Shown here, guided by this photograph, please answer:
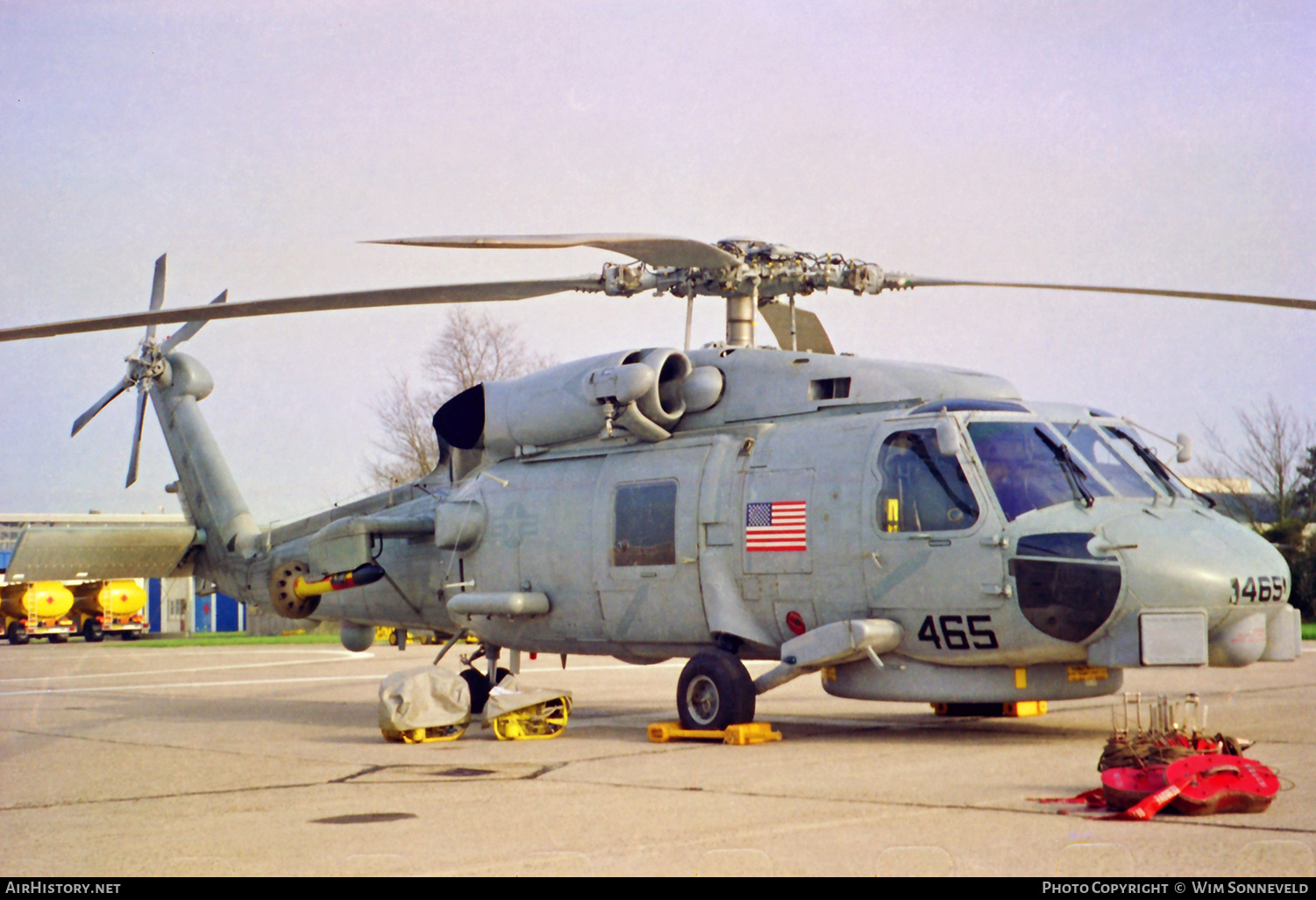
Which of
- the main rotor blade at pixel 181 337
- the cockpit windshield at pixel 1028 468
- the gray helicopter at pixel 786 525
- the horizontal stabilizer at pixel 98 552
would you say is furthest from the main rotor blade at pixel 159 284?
the cockpit windshield at pixel 1028 468

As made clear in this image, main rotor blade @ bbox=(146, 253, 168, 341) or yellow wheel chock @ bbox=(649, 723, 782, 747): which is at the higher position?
main rotor blade @ bbox=(146, 253, 168, 341)

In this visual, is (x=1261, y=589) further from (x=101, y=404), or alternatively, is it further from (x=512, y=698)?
(x=101, y=404)

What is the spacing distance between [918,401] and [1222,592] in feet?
9.31

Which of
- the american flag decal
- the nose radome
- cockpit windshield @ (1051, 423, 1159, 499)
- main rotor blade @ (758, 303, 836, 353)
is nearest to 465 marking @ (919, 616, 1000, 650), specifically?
the nose radome

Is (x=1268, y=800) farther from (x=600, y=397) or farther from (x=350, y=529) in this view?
(x=350, y=529)

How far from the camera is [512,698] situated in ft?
39.2

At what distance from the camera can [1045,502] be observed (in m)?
10.1

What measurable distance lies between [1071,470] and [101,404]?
1300cm

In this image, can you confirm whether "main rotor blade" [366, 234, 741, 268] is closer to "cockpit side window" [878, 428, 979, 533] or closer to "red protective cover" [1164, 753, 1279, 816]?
"cockpit side window" [878, 428, 979, 533]

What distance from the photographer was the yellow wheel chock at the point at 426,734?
1170 centimetres

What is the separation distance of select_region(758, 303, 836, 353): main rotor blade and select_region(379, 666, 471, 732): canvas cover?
474 centimetres

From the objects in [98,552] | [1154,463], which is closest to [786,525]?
[1154,463]

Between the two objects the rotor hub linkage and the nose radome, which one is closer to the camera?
the nose radome

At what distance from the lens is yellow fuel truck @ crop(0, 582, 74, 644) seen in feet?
157
